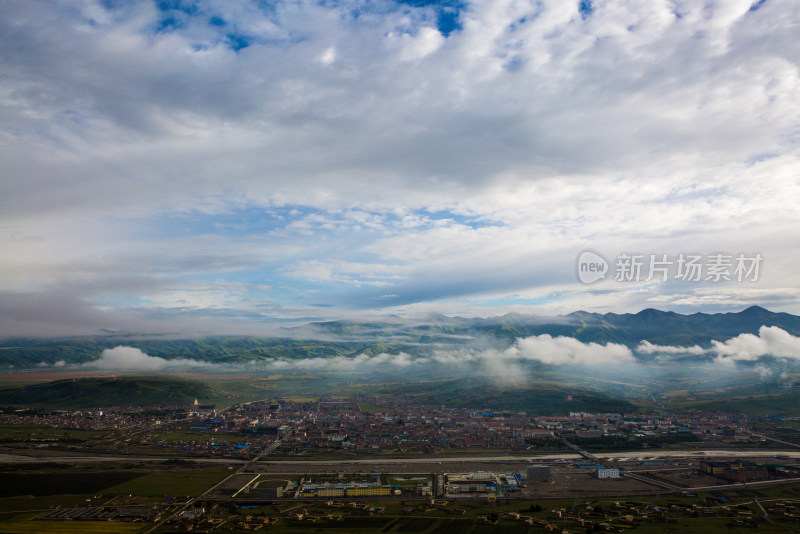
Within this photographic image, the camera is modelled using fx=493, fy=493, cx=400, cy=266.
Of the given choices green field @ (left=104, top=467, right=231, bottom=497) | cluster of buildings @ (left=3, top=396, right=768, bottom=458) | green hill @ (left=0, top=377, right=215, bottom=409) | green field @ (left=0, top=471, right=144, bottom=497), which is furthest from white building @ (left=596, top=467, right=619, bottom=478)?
green hill @ (left=0, top=377, right=215, bottom=409)

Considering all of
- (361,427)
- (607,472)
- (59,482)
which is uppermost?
(59,482)

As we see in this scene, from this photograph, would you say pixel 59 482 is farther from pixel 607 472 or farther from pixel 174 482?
pixel 607 472

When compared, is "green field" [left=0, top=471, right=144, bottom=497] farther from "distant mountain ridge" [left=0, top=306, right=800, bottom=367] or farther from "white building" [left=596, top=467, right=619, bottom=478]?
"distant mountain ridge" [left=0, top=306, right=800, bottom=367]

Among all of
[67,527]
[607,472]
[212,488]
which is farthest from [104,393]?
[607,472]

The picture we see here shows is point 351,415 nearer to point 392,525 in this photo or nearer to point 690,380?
point 392,525

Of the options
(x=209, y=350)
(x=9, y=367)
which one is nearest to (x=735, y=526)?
(x=9, y=367)

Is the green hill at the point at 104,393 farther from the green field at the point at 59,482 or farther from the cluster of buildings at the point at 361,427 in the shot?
the green field at the point at 59,482

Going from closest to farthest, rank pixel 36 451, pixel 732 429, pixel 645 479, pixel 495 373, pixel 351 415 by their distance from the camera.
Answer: pixel 645 479 → pixel 36 451 → pixel 732 429 → pixel 351 415 → pixel 495 373

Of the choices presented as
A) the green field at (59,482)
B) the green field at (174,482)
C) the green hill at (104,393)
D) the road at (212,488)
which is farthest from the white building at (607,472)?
the green hill at (104,393)
